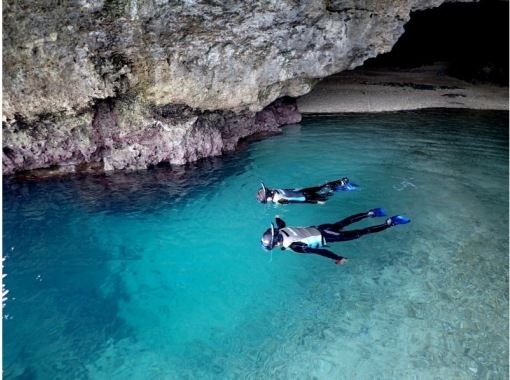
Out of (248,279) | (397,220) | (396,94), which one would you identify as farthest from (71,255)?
(396,94)

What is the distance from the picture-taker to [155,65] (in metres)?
9.42

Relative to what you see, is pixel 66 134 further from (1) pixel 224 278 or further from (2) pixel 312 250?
(2) pixel 312 250

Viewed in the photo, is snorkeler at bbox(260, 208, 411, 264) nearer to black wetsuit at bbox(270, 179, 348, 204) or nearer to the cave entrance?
black wetsuit at bbox(270, 179, 348, 204)

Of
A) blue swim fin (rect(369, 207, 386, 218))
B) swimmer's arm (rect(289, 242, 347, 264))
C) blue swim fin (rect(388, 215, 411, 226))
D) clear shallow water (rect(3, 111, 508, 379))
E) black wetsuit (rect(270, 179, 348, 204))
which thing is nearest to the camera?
clear shallow water (rect(3, 111, 508, 379))

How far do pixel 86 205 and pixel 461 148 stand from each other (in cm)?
1063

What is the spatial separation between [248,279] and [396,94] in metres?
14.4

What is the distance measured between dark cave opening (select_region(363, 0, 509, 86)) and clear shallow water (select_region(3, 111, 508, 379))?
1074 cm

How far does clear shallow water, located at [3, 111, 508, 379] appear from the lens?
5.08 m

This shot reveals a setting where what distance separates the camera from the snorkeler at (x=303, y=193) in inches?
305

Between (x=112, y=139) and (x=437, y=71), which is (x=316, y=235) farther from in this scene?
(x=437, y=71)

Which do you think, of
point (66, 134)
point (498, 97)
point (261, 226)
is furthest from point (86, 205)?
point (498, 97)

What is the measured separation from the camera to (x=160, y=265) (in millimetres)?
7000

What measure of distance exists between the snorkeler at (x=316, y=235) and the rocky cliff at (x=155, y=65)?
493cm

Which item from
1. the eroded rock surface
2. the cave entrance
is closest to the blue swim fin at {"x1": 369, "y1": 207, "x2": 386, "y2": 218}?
the eroded rock surface
